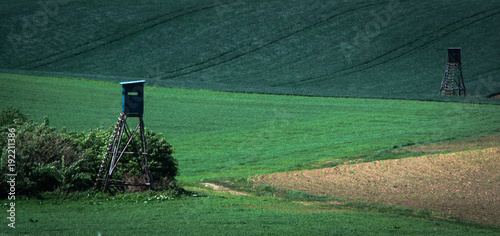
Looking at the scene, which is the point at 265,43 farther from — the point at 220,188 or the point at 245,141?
the point at 220,188

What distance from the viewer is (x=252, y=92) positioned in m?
54.1

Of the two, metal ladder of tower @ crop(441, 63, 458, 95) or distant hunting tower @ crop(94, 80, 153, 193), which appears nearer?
distant hunting tower @ crop(94, 80, 153, 193)

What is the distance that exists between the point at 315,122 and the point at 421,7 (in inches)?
1780

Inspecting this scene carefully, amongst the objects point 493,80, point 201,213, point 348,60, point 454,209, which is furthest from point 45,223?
point 348,60

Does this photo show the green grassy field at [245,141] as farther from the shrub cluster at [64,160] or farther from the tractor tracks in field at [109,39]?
the tractor tracks in field at [109,39]

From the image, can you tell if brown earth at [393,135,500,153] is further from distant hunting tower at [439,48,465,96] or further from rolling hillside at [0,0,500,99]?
distant hunting tower at [439,48,465,96]

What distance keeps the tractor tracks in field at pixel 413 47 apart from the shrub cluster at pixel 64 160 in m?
40.0

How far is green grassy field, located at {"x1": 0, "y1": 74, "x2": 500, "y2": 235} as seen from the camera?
48.4 feet

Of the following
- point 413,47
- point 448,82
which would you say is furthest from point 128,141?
point 413,47

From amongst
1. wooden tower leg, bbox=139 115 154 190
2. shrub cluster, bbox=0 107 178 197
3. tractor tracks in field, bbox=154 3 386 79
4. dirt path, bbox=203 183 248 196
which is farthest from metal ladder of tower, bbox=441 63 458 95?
wooden tower leg, bbox=139 115 154 190

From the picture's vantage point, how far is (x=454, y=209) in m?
18.0

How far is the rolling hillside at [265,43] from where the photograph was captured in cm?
5959

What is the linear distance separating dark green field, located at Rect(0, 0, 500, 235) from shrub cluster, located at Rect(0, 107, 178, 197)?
0.80 m

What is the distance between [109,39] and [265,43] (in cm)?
2354
